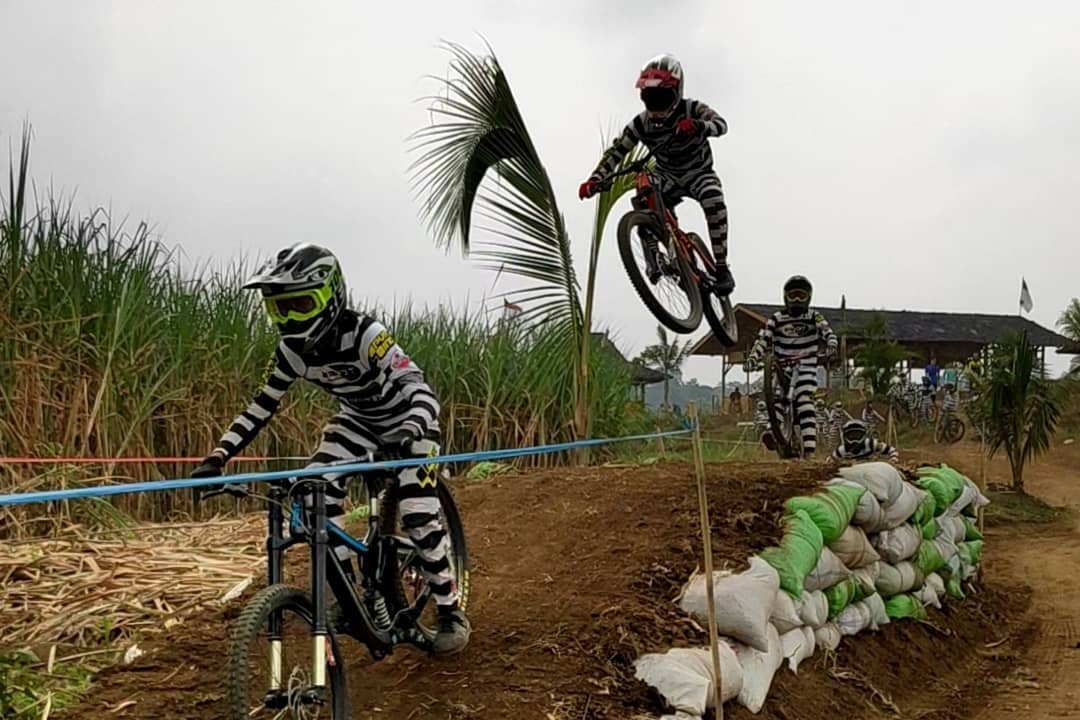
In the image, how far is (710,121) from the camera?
6211mm

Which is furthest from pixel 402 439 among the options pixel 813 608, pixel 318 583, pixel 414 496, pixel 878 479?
pixel 878 479

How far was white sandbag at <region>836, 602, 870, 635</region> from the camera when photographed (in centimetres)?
603

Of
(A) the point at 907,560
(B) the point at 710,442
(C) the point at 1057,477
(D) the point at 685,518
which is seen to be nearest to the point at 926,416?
(C) the point at 1057,477

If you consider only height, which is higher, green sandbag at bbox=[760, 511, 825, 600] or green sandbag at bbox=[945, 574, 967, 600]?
green sandbag at bbox=[760, 511, 825, 600]

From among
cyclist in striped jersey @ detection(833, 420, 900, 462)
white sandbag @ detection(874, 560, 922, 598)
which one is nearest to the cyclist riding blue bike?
white sandbag @ detection(874, 560, 922, 598)

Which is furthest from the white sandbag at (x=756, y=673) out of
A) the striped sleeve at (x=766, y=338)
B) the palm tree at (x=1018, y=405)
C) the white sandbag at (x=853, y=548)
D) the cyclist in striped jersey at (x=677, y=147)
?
the palm tree at (x=1018, y=405)

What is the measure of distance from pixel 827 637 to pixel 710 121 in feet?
9.77

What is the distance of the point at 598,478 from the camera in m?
7.07

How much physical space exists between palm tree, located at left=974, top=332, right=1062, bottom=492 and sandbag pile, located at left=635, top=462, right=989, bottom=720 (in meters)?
7.13

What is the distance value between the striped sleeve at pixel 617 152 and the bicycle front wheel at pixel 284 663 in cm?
394

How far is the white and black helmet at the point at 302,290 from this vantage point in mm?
3562

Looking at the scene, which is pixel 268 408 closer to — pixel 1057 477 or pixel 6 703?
pixel 6 703

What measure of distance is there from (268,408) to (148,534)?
2.60m

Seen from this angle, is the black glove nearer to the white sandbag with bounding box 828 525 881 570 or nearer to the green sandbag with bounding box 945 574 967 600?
the white sandbag with bounding box 828 525 881 570
